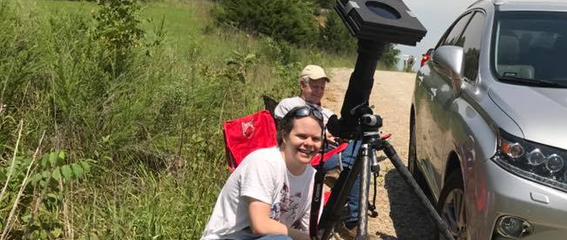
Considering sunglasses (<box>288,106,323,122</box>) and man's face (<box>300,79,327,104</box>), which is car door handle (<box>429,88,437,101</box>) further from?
sunglasses (<box>288,106,323,122</box>)

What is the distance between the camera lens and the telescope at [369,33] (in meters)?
1.91

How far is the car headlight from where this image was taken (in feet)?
7.68

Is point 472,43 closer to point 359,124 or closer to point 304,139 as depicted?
point 304,139

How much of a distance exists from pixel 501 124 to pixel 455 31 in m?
2.25

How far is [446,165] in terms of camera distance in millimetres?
3340

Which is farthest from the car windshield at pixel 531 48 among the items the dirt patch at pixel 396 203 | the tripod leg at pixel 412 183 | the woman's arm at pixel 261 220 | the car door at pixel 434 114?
the woman's arm at pixel 261 220

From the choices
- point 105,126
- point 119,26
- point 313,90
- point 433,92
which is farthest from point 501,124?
point 119,26

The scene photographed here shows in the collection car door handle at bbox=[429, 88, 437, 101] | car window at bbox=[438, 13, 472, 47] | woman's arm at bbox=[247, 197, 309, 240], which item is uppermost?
car window at bbox=[438, 13, 472, 47]

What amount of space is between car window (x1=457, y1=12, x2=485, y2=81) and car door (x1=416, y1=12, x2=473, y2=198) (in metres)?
0.16

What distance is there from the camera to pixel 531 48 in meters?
3.43

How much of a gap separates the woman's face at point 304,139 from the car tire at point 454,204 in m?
0.93

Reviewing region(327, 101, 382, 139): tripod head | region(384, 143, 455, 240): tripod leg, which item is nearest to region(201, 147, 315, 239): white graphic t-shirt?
region(327, 101, 382, 139): tripod head

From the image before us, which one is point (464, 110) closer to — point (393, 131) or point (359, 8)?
point (359, 8)

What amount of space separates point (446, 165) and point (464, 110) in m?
0.38
